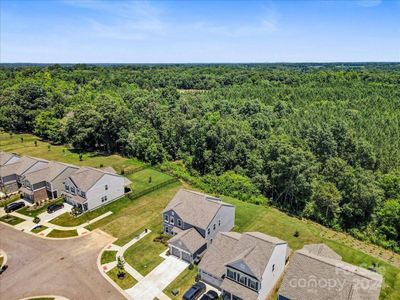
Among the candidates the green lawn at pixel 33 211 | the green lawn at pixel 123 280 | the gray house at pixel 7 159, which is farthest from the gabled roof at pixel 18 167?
the green lawn at pixel 123 280

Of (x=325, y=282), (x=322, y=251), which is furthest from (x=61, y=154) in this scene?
Result: (x=325, y=282)

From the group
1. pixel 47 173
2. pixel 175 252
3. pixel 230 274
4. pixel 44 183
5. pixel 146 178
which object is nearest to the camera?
pixel 230 274

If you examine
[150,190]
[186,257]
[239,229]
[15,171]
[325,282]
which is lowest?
[239,229]

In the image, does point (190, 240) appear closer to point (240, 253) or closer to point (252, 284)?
point (240, 253)

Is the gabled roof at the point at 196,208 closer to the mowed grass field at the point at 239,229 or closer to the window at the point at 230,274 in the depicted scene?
the mowed grass field at the point at 239,229

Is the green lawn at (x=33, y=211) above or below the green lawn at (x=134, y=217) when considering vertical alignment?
above

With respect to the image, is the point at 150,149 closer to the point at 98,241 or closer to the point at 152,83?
the point at 98,241
